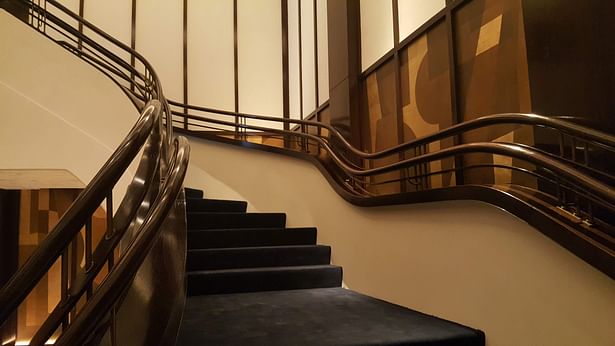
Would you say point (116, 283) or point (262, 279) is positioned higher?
point (116, 283)

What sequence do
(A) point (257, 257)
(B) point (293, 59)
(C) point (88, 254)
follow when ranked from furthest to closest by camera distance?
(B) point (293, 59) → (A) point (257, 257) → (C) point (88, 254)

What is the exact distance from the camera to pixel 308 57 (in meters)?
6.96

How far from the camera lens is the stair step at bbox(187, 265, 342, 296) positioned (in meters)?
3.23

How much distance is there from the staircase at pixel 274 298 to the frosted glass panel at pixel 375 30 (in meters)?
2.14

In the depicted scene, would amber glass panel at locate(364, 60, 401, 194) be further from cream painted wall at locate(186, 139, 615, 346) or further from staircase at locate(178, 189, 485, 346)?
staircase at locate(178, 189, 485, 346)

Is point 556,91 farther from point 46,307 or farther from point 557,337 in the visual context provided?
point 46,307

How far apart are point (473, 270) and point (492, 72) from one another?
1.68 meters

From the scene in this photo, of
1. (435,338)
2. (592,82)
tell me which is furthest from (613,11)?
(435,338)

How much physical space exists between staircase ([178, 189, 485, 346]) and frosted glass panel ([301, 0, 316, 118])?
8.84ft

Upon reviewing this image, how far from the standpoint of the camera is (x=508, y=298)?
6.64 feet

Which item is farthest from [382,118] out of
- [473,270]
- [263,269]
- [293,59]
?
[293,59]

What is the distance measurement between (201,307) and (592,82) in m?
2.59

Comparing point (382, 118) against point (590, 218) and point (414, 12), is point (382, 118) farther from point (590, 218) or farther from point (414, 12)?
point (590, 218)

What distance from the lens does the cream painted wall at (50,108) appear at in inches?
163
